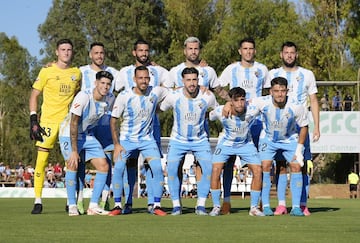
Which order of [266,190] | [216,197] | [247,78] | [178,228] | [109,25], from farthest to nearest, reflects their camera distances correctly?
[109,25] < [247,78] < [266,190] < [216,197] < [178,228]

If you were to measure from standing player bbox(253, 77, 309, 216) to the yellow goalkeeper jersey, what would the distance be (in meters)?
2.78

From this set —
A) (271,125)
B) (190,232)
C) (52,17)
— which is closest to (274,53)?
(52,17)

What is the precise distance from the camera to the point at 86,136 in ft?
44.2

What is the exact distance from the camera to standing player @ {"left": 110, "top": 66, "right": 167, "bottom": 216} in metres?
13.4

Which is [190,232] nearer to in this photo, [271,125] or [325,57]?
[271,125]

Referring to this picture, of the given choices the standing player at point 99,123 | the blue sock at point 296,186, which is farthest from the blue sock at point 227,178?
the standing player at point 99,123

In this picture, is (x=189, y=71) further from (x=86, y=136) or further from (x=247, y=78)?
(x=86, y=136)

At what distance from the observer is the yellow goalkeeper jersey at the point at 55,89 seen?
14.0m

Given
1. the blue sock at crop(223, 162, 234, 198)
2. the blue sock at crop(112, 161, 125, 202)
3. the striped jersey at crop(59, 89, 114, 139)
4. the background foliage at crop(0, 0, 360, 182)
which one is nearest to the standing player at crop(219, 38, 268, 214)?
the blue sock at crop(223, 162, 234, 198)

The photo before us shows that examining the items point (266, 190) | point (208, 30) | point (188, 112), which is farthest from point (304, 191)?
point (208, 30)

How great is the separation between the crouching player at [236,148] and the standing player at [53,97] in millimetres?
2226

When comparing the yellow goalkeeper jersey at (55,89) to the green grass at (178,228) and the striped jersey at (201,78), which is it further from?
the green grass at (178,228)

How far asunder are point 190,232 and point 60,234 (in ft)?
4.48

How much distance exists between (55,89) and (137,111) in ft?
4.69
